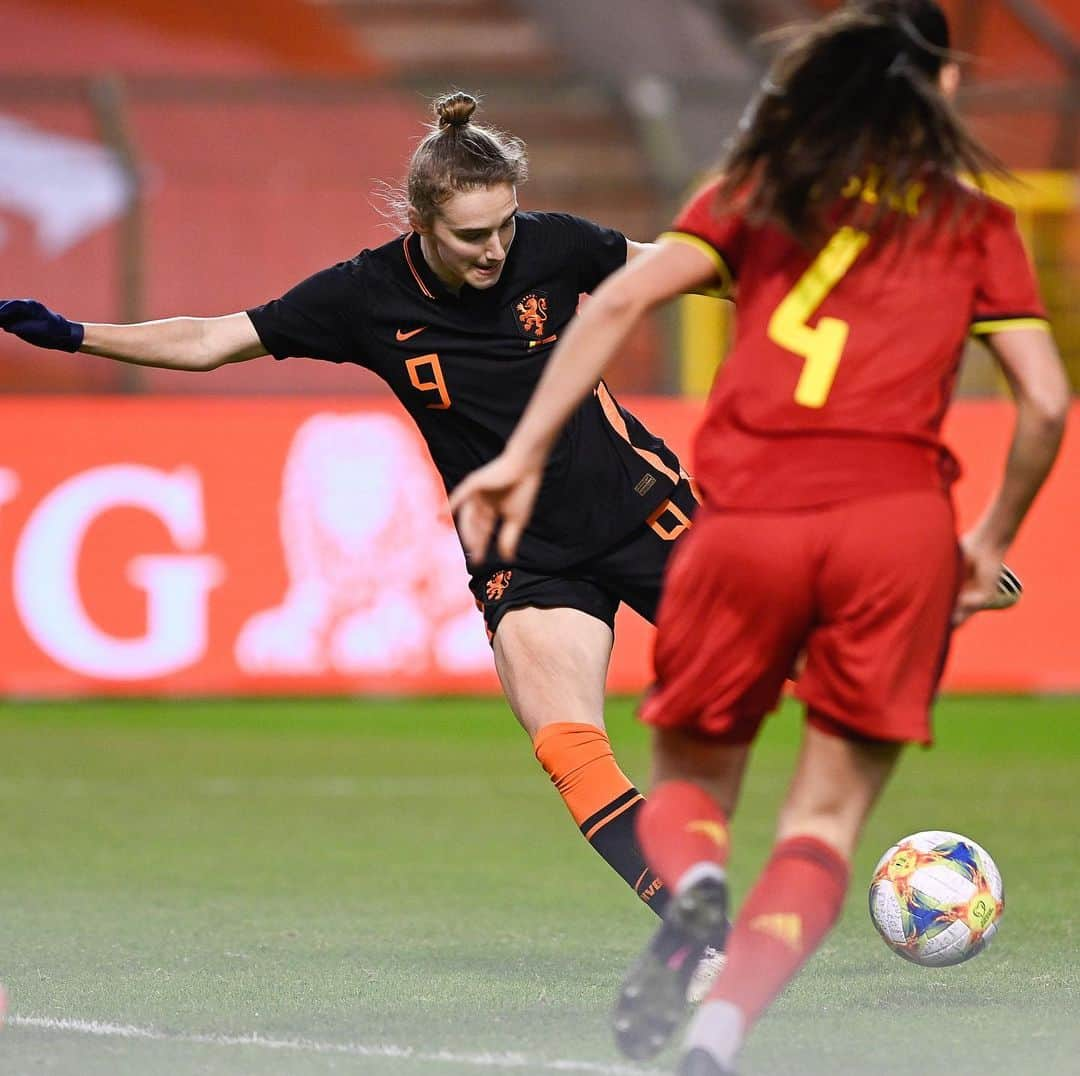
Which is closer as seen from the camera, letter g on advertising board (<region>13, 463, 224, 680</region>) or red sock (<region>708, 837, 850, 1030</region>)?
red sock (<region>708, 837, 850, 1030</region>)

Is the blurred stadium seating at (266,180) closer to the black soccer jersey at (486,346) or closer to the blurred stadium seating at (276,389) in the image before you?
the blurred stadium seating at (276,389)

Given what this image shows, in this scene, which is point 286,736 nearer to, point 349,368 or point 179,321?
point 349,368

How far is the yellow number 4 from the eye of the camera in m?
3.54

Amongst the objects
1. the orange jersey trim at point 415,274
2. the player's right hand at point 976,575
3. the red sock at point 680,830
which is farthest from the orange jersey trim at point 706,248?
the orange jersey trim at point 415,274

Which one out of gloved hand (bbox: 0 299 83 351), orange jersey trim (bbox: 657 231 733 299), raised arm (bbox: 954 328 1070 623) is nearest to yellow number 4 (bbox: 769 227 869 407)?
orange jersey trim (bbox: 657 231 733 299)

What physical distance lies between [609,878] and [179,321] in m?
2.49

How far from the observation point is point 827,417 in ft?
11.6

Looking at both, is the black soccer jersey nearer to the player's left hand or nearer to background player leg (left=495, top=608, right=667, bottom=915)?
background player leg (left=495, top=608, right=667, bottom=915)

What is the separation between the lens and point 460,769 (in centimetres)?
973

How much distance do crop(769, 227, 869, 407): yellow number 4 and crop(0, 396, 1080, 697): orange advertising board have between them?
331 inches

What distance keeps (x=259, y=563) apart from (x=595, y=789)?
7245 mm

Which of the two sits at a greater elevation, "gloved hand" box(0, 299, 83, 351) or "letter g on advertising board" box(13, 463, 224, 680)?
"gloved hand" box(0, 299, 83, 351)

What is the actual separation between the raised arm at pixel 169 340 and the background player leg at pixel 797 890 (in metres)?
2.09

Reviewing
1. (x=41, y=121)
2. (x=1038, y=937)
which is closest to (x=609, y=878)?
(x=1038, y=937)
